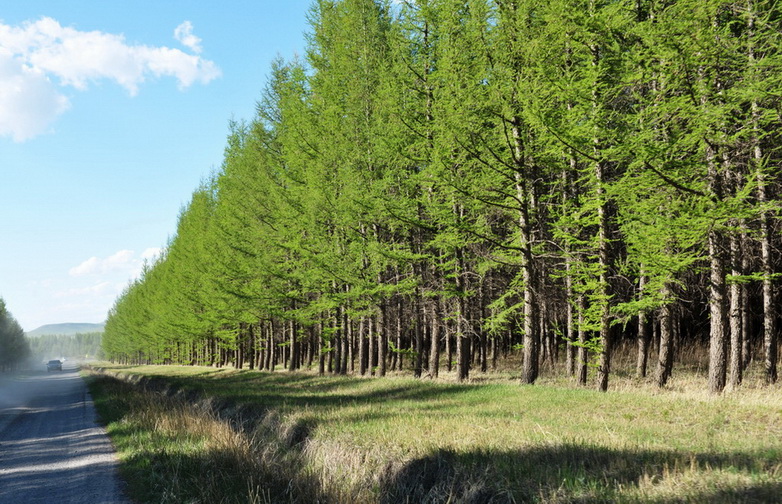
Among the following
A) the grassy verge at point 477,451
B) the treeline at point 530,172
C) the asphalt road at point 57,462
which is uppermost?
the treeline at point 530,172

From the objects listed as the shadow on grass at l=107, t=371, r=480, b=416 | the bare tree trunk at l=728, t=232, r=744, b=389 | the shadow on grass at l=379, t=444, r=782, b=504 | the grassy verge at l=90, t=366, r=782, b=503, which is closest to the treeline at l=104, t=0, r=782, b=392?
the bare tree trunk at l=728, t=232, r=744, b=389

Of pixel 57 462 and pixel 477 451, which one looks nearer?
pixel 477 451

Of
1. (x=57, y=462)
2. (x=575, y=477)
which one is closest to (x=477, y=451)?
(x=575, y=477)

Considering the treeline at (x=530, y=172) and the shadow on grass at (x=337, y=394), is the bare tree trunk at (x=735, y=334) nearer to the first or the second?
the treeline at (x=530, y=172)

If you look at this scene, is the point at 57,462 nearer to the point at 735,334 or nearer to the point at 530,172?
the point at 530,172

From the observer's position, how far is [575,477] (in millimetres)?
4828

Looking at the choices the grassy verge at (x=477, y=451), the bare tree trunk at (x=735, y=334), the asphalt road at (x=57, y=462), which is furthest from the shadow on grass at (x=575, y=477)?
the bare tree trunk at (x=735, y=334)

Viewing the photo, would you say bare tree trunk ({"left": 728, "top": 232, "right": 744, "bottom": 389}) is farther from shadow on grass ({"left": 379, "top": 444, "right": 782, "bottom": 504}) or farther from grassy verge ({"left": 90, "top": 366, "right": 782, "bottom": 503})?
shadow on grass ({"left": 379, "top": 444, "right": 782, "bottom": 504})

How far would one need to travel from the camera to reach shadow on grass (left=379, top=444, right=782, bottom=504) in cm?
412

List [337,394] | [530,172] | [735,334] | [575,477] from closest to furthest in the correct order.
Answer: [575,477] < [735,334] < [337,394] < [530,172]

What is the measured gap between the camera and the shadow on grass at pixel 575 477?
412 cm

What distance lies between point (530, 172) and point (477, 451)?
9680 mm

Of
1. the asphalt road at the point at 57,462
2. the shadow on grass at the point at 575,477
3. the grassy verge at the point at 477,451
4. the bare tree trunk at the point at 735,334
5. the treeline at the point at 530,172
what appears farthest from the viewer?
the bare tree trunk at the point at 735,334

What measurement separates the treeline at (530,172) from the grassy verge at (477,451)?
3.61 metres
